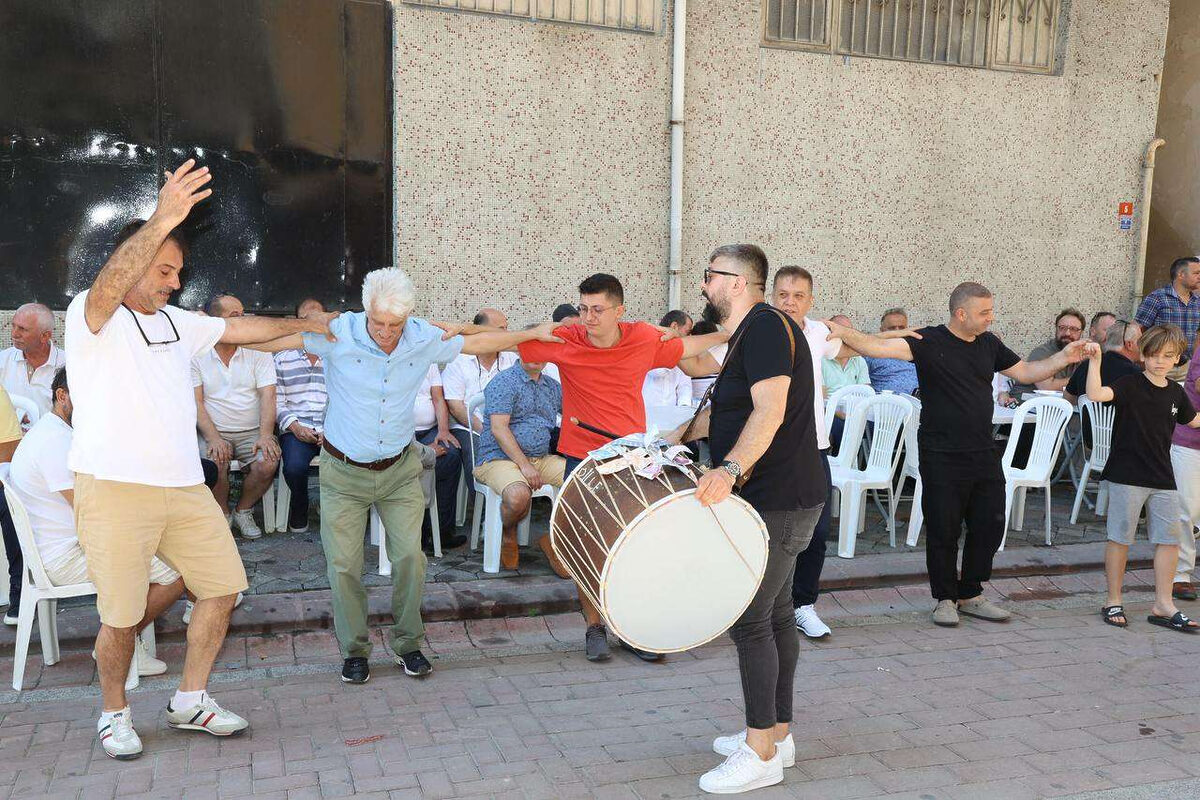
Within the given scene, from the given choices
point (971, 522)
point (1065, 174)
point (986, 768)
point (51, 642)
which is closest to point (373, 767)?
point (51, 642)

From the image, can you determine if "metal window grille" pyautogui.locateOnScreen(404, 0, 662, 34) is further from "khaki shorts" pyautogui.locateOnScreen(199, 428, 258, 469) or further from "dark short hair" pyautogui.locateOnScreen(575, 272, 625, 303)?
"dark short hair" pyautogui.locateOnScreen(575, 272, 625, 303)

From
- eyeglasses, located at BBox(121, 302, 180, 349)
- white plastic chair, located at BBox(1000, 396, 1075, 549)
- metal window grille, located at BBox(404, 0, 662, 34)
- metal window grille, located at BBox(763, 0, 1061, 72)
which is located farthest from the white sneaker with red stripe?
metal window grille, located at BBox(763, 0, 1061, 72)

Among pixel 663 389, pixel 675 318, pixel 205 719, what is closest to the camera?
pixel 205 719

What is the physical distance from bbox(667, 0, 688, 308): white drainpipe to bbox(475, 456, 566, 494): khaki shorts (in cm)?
301

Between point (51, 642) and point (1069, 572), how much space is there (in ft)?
19.5

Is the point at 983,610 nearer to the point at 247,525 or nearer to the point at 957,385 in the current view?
the point at 957,385

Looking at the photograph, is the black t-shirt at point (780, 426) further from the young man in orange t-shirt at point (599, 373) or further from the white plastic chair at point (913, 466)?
the white plastic chair at point (913, 466)

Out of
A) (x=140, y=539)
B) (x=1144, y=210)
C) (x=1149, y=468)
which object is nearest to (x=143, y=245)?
(x=140, y=539)

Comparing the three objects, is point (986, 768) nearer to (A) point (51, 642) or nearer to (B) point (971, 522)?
(B) point (971, 522)

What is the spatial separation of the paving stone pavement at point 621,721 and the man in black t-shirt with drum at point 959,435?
389mm

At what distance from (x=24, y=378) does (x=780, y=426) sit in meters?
4.97

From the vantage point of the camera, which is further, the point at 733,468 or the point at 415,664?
the point at 415,664

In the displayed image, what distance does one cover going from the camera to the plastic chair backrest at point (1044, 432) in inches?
282

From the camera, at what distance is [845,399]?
7.56 m
